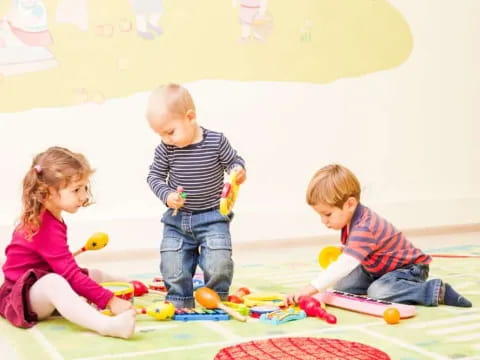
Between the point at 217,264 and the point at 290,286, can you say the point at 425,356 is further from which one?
the point at 290,286

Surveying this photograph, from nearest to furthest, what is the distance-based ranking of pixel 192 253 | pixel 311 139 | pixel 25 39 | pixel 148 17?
pixel 192 253 → pixel 25 39 → pixel 148 17 → pixel 311 139

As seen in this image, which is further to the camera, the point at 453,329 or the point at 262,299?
the point at 262,299

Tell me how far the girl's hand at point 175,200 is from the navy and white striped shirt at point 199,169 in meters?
0.04

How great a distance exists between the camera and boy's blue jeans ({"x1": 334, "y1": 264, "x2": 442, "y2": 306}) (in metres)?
1.48

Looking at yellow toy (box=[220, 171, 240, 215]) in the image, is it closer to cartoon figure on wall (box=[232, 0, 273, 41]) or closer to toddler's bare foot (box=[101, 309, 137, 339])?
toddler's bare foot (box=[101, 309, 137, 339])

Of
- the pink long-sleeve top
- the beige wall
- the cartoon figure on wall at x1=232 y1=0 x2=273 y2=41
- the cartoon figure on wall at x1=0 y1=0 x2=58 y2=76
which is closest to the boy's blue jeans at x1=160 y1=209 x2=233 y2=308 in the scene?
the pink long-sleeve top

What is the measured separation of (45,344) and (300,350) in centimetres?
42

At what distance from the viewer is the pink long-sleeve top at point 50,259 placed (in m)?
1.34

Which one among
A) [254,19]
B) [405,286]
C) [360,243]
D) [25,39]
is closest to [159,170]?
[360,243]

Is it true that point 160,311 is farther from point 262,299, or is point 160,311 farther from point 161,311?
point 262,299

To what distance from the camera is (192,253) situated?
159cm

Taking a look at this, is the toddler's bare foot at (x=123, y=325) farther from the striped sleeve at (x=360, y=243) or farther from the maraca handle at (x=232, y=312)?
the striped sleeve at (x=360, y=243)

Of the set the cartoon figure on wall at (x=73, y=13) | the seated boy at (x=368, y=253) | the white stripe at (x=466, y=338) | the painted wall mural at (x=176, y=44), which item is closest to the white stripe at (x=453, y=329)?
the white stripe at (x=466, y=338)

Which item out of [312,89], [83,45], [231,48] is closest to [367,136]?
[312,89]
